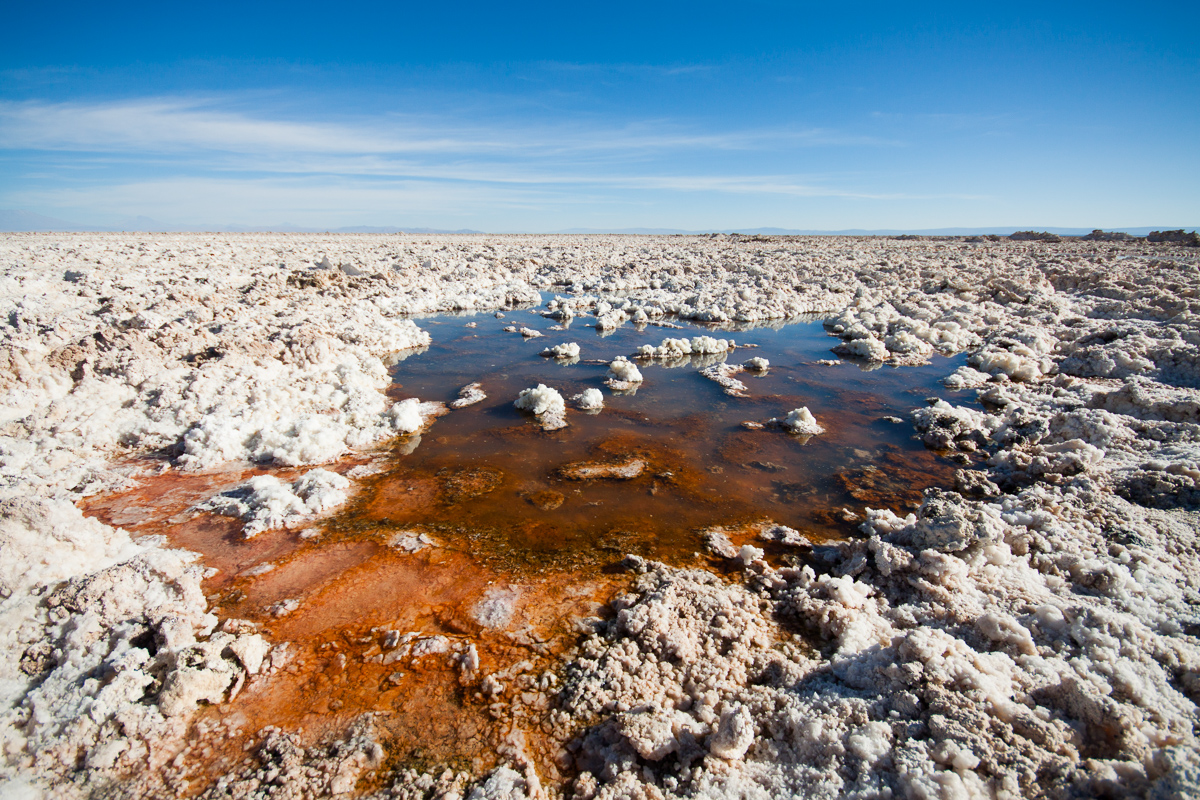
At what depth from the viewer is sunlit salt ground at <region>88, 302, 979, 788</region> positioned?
117 inches

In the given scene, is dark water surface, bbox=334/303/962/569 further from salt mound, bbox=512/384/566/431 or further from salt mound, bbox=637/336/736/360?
salt mound, bbox=637/336/736/360

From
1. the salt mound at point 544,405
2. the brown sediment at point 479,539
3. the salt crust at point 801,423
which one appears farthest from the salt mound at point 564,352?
the salt crust at point 801,423

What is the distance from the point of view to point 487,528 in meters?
4.66

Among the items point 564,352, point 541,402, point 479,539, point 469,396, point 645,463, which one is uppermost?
point 564,352

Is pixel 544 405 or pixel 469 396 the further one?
pixel 469 396

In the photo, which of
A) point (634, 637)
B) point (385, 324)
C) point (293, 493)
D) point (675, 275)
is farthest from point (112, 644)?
point (675, 275)

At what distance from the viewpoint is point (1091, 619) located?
9.91ft

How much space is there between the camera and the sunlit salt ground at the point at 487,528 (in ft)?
9.77

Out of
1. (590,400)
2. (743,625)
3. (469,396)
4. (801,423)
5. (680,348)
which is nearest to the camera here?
(743,625)

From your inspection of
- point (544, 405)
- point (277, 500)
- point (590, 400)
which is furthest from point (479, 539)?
point (590, 400)

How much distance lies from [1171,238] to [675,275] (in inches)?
1905

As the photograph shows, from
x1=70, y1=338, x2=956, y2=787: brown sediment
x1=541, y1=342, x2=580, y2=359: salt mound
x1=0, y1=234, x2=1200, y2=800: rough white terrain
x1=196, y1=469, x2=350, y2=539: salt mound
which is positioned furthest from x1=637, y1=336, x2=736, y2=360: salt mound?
x1=196, y1=469, x2=350, y2=539: salt mound

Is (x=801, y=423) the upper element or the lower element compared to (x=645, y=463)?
upper

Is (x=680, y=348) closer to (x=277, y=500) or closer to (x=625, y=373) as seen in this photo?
(x=625, y=373)
